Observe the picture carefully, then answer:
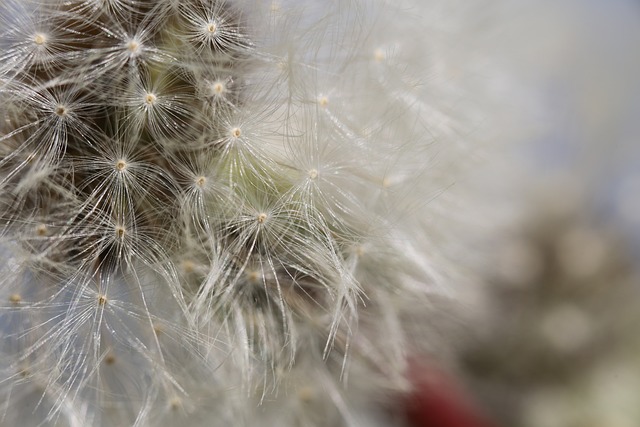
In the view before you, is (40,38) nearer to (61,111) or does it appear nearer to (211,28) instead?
(61,111)

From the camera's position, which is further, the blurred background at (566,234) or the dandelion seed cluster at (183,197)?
the blurred background at (566,234)

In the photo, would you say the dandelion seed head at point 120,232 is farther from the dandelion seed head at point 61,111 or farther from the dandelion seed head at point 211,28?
the dandelion seed head at point 211,28

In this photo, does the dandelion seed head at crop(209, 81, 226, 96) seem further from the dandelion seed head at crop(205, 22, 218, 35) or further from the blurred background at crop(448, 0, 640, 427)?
the blurred background at crop(448, 0, 640, 427)

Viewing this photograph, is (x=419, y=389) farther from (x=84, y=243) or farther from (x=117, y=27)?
(x=117, y=27)

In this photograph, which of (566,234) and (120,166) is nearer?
(120,166)

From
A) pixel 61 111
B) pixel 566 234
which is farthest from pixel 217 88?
pixel 566 234

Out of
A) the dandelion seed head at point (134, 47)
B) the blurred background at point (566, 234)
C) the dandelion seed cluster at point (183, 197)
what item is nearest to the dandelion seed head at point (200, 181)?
the dandelion seed cluster at point (183, 197)

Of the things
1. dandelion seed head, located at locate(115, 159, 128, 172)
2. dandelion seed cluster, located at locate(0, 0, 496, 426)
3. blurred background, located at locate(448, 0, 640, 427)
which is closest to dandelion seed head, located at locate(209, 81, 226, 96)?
dandelion seed cluster, located at locate(0, 0, 496, 426)

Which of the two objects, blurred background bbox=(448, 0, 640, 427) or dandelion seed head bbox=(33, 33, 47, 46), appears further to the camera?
blurred background bbox=(448, 0, 640, 427)
